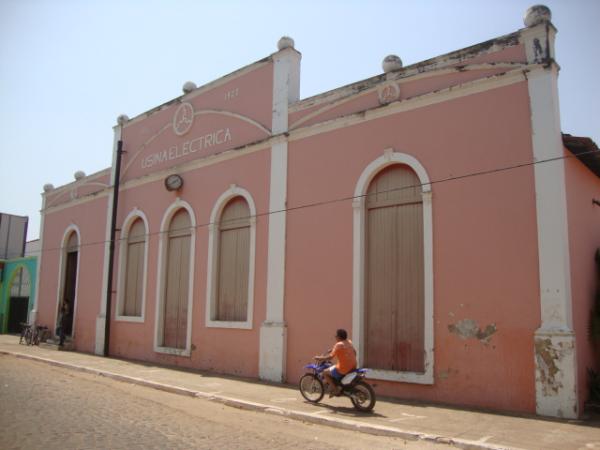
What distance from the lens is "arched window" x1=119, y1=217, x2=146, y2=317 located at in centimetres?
1652

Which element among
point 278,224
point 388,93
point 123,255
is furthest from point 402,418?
point 123,255

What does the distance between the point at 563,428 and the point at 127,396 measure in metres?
6.97

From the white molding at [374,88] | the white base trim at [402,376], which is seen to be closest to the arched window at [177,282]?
the white molding at [374,88]

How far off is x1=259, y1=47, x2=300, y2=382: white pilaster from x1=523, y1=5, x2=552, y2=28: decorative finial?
532 cm

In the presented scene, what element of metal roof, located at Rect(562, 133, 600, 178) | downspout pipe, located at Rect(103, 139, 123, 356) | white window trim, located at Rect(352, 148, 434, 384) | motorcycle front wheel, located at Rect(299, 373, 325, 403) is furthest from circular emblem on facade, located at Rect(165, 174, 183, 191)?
metal roof, located at Rect(562, 133, 600, 178)

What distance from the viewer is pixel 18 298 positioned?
25953 mm

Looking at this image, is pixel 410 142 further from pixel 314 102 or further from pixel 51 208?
pixel 51 208

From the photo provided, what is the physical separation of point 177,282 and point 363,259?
255 inches

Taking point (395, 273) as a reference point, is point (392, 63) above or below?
above

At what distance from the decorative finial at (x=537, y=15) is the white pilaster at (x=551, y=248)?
0.13m

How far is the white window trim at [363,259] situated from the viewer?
9329mm

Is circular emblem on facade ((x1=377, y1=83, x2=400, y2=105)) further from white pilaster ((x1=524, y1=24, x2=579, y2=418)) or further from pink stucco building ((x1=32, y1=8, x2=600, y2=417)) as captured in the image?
white pilaster ((x1=524, y1=24, x2=579, y2=418))

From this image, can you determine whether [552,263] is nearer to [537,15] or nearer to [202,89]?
[537,15]

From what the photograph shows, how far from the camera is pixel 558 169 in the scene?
8.28 m
